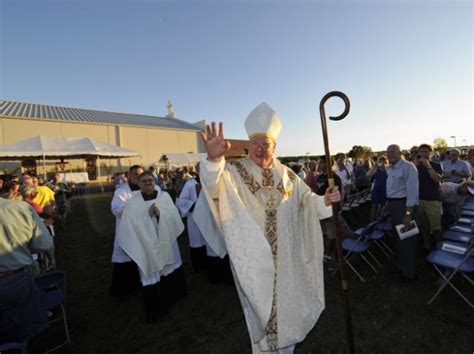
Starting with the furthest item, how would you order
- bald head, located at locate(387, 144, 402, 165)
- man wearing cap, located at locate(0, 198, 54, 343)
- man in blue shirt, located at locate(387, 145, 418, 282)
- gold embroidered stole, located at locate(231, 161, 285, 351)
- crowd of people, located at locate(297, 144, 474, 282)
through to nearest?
bald head, located at locate(387, 144, 402, 165) → crowd of people, located at locate(297, 144, 474, 282) → man in blue shirt, located at locate(387, 145, 418, 282) → man wearing cap, located at locate(0, 198, 54, 343) → gold embroidered stole, located at locate(231, 161, 285, 351)

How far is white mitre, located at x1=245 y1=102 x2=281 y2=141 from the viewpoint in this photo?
216cm

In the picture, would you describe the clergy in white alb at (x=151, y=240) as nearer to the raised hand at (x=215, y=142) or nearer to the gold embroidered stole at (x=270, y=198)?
the gold embroidered stole at (x=270, y=198)

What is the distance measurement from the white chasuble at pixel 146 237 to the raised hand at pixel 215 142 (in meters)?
2.10

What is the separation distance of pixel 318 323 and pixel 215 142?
2.73 m

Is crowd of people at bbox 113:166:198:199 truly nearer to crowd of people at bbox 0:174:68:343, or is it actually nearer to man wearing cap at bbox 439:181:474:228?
crowd of people at bbox 0:174:68:343

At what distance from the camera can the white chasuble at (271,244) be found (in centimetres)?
190

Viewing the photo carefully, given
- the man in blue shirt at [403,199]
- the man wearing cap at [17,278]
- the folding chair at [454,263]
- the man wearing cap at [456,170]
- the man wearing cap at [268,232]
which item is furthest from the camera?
the man wearing cap at [456,170]

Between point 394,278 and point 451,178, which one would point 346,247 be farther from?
point 451,178

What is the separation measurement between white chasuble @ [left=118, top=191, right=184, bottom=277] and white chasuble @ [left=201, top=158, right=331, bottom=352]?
1.86m

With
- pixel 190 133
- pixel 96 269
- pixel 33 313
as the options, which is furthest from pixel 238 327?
pixel 190 133

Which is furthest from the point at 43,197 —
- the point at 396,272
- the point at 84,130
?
the point at 84,130

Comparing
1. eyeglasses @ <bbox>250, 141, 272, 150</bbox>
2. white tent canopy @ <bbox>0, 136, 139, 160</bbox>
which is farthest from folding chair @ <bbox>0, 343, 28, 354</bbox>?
white tent canopy @ <bbox>0, 136, 139, 160</bbox>

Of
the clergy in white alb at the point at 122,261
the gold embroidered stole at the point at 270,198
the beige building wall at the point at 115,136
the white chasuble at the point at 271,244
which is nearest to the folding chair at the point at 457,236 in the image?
the white chasuble at the point at 271,244

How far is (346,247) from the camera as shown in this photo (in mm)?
4254
